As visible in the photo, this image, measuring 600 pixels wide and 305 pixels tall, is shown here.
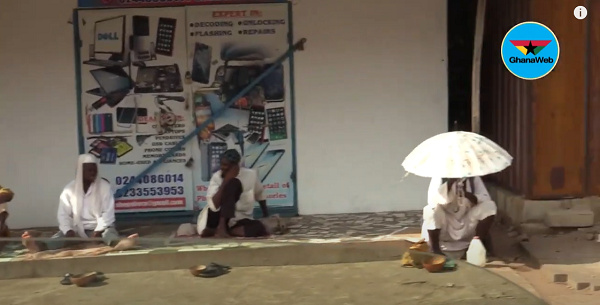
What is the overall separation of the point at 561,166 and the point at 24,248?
467cm

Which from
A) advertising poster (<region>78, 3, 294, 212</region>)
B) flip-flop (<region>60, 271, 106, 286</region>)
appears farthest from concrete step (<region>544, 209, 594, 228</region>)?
flip-flop (<region>60, 271, 106, 286</region>)

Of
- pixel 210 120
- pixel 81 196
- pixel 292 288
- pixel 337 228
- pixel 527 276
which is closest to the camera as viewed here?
pixel 292 288

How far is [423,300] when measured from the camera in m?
2.57

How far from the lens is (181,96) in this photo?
7.62 m

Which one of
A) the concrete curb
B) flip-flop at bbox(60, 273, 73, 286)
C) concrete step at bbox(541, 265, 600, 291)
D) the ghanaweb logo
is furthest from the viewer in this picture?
the ghanaweb logo

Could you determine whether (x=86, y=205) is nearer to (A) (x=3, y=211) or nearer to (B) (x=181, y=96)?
(A) (x=3, y=211)

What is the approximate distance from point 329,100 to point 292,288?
5023 mm

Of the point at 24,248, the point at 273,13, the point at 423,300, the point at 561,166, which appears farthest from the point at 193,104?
the point at 423,300

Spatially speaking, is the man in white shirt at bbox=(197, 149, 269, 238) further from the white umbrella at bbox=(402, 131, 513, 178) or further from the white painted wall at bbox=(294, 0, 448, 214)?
the white umbrella at bbox=(402, 131, 513, 178)

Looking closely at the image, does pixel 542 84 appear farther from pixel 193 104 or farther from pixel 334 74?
pixel 193 104

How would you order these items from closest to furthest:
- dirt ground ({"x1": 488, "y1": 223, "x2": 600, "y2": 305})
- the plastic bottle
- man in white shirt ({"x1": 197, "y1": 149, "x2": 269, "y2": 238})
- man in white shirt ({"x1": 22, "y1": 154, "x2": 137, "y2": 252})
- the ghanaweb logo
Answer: dirt ground ({"x1": 488, "y1": 223, "x2": 600, "y2": 305})
the plastic bottle
man in white shirt ({"x1": 22, "y1": 154, "x2": 137, "y2": 252})
man in white shirt ({"x1": 197, "y1": 149, "x2": 269, "y2": 238})
the ghanaweb logo

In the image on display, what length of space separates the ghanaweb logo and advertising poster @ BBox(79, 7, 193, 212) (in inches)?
126

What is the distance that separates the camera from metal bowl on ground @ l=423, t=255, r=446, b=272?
2.87 meters

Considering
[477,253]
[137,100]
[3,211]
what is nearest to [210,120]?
[137,100]
